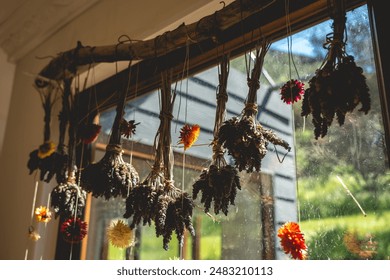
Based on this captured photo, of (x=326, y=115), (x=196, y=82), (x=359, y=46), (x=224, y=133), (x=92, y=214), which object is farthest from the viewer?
(x=92, y=214)

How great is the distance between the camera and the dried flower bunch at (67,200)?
3.52 ft

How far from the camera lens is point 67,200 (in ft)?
3.52

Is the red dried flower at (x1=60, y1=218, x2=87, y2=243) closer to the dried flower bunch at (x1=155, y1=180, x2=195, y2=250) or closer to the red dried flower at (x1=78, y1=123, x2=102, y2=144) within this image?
the red dried flower at (x1=78, y1=123, x2=102, y2=144)

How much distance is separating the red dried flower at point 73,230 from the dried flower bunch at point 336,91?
0.69m

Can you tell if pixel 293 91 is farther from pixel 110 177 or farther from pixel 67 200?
pixel 67 200

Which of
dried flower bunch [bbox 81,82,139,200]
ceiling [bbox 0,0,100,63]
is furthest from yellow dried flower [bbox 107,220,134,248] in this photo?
ceiling [bbox 0,0,100,63]

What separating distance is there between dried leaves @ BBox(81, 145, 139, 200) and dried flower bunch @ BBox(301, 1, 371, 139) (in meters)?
0.46

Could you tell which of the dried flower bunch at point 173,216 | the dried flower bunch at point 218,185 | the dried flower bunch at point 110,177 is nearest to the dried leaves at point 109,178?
the dried flower bunch at point 110,177

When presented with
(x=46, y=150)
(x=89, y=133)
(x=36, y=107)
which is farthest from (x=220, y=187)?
(x=36, y=107)

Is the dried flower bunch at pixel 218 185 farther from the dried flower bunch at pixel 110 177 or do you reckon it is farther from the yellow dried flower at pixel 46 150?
the yellow dried flower at pixel 46 150

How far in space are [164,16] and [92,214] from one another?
0.71 m

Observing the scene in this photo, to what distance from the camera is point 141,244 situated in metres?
1.21

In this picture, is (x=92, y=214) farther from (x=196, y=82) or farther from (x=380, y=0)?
(x=380, y=0)
